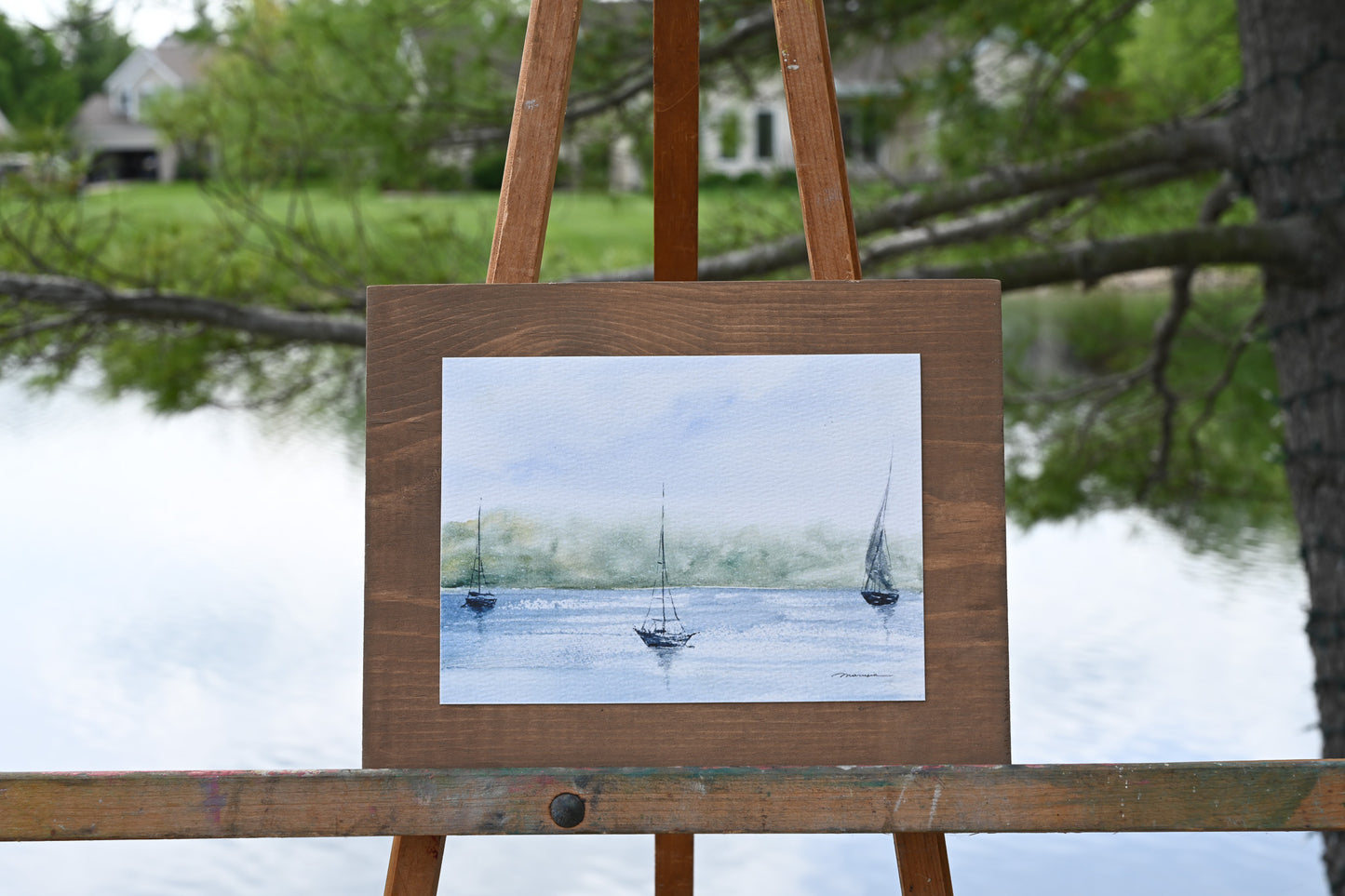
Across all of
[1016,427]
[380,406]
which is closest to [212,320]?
[380,406]

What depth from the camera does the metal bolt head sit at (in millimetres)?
801

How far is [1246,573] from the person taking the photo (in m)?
5.04

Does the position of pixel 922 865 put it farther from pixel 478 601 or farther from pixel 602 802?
pixel 478 601

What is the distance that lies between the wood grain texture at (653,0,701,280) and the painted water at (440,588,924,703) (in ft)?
1.05

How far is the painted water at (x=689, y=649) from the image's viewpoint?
2.71ft

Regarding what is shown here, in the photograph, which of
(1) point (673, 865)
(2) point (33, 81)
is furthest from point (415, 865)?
(2) point (33, 81)

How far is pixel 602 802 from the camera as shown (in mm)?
809

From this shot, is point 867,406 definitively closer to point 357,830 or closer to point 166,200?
point 357,830

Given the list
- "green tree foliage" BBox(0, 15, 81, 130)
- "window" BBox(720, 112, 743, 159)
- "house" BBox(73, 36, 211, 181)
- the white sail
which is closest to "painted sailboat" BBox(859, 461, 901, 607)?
the white sail

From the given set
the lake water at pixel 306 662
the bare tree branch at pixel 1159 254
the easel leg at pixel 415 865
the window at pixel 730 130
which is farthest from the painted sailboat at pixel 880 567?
the lake water at pixel 306 662

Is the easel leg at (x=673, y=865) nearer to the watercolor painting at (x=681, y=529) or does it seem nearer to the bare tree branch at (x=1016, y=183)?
the watercolor painting at (x=681, y=529)

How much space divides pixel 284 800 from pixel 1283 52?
5.73 feet

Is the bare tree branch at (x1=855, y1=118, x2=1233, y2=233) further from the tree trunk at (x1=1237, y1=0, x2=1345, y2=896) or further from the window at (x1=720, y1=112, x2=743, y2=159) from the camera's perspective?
the window at (x1=720, y1=112, x2=743, y2=159)

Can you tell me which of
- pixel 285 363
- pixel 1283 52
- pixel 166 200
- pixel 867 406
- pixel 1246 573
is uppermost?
pixel 166 200
